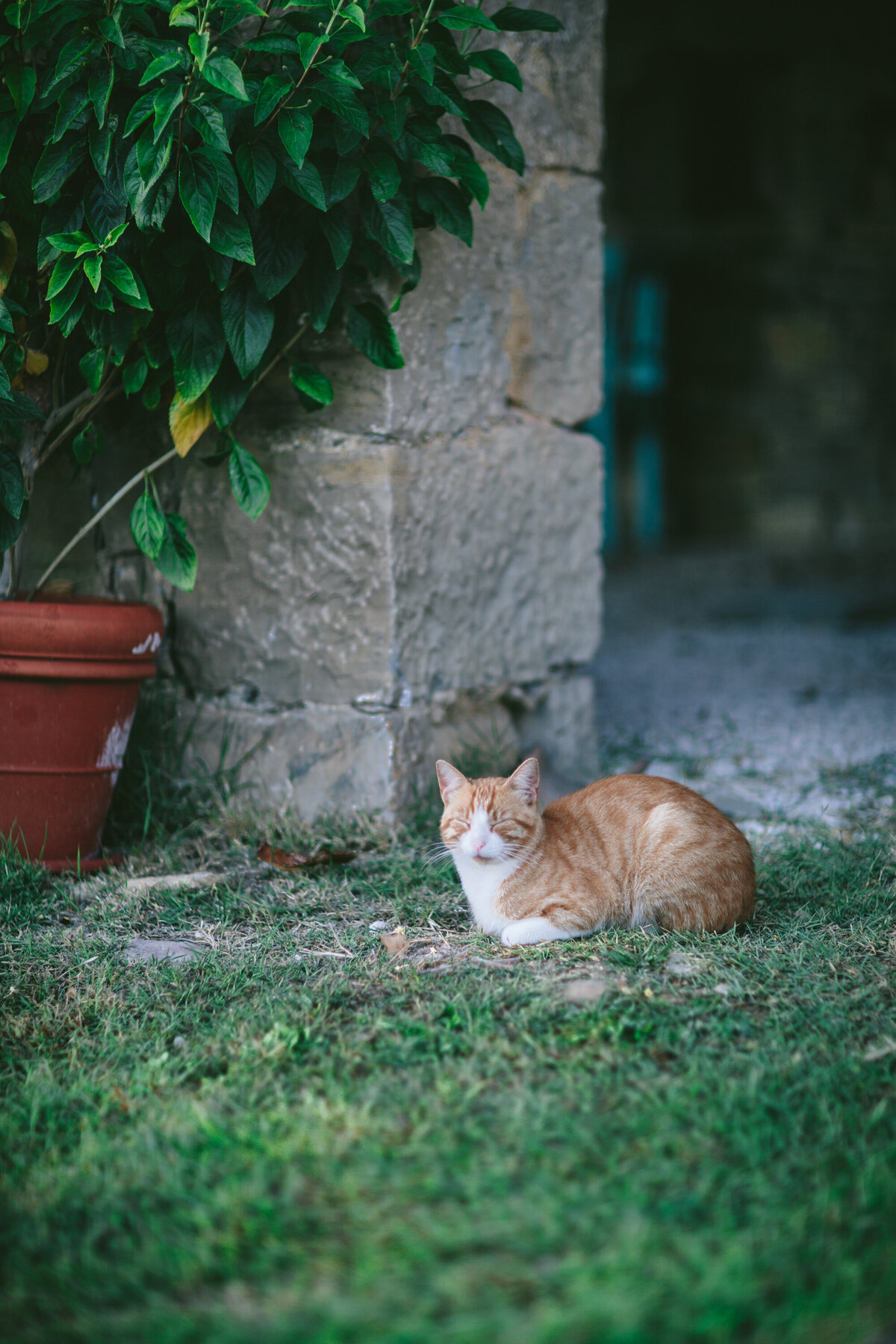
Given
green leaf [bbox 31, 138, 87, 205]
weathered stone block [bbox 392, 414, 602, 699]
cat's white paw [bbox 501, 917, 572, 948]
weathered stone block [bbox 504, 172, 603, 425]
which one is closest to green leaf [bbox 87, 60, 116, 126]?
green leaf [bbox 31, 138, 87, 205]

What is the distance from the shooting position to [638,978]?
194 centimetres

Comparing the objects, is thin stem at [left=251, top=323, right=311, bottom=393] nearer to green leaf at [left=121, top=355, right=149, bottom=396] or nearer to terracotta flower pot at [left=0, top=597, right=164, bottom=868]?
green leaf at [left=121, top=355, right=149, bottom=396]

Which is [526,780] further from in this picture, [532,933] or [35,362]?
[35,362]

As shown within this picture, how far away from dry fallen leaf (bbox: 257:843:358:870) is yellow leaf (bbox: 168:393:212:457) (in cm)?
95

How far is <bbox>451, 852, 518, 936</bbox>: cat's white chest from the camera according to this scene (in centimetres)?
223

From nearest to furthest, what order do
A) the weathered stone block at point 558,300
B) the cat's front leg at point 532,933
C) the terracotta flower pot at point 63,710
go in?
the cat's front leg at point 532,933, the terracotta flower pot at point 63,710, the weathered stone block at point 558,300

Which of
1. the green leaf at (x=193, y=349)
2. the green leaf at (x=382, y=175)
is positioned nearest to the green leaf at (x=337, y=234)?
the green leaf at (x=382, y=175)

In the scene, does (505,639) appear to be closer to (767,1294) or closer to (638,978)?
(638,978)

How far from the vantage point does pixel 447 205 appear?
266cm

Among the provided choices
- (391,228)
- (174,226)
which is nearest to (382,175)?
(391,228)

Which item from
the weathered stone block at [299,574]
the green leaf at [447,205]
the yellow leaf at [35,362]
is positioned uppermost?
the green leaf at [447,205]

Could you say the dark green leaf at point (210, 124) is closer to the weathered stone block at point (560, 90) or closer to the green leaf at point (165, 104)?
the green leaf at point (165, 104)

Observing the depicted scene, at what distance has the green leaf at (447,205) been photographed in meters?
2.64

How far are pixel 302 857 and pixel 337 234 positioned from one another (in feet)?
4.65
